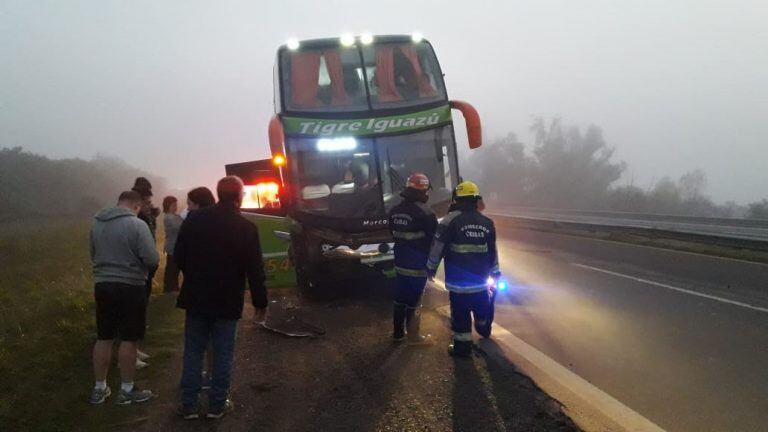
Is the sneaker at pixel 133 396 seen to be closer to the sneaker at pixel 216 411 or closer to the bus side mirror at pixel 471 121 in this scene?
the sneaker at pixel 216 411

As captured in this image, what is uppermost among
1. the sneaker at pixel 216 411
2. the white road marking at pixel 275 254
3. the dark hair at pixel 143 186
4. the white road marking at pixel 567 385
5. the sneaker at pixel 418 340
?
Result: the dark hair at pixel 143 186

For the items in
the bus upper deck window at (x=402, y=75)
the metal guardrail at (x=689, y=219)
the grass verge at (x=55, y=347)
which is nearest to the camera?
the grass verge at (x=55, y=347)

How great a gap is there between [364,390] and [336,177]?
4.52 metres

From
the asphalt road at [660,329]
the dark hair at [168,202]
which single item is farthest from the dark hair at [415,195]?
the dark hair at [168,202]

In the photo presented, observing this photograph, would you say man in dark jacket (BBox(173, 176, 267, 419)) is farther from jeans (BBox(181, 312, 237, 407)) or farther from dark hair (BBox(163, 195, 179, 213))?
dark hair (BBox(163, 195, 179, 213))

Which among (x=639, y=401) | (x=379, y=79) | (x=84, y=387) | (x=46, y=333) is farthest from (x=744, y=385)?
(x=46, y=333)

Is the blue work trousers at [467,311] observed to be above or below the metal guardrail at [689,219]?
above

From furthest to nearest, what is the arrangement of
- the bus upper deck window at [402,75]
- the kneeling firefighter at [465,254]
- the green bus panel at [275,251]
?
the bus upper deck window at [402,75]
the green bus panel at [275,251]
the kneeling firefighter at [465,254]

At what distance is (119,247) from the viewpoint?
160 inches

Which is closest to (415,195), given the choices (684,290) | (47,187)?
(684,290)

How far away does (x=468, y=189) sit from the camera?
5.16m

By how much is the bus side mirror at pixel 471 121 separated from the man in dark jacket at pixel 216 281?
543cm

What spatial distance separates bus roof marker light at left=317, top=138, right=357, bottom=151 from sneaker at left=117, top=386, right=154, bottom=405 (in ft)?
15.6

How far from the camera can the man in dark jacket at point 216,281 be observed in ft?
12.3
